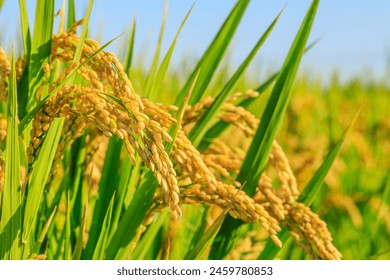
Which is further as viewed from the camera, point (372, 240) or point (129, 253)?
point (372, 240)

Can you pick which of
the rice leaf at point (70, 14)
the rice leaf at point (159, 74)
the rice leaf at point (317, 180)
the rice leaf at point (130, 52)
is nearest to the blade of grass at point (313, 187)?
the rice leaf at point (317, 180)

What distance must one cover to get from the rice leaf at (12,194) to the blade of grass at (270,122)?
2.37ft

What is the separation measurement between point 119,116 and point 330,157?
98cm

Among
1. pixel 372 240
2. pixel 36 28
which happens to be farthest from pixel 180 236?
pixel 372 240

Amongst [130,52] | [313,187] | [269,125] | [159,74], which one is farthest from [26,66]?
[313,187]

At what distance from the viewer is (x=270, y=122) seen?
6.69 feet

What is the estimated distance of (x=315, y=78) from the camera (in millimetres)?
7035

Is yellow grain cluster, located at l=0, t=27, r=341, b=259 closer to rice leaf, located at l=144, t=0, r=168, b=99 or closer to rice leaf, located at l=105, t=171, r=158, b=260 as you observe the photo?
rice leaf, located at l=105, t=171, r=158, b=260

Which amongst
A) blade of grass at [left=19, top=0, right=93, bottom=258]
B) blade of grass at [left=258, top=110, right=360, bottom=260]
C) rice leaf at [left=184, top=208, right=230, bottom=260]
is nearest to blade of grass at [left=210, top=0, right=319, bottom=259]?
blade of grass at [left=258, top=110, right=360, bottom=260]

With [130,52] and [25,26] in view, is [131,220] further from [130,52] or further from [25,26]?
[130,52]

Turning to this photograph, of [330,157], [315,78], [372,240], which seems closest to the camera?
[330,157]

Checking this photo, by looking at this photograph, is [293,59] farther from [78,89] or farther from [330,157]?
[78,89]

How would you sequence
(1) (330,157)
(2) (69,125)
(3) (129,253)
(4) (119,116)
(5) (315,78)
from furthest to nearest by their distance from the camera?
1. (5) (315,78)
2. (1) (330,157)
3. (3) (129,253)
4. (2) (69,125)
5. (4) (119,116)

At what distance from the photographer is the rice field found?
5.01 ft
